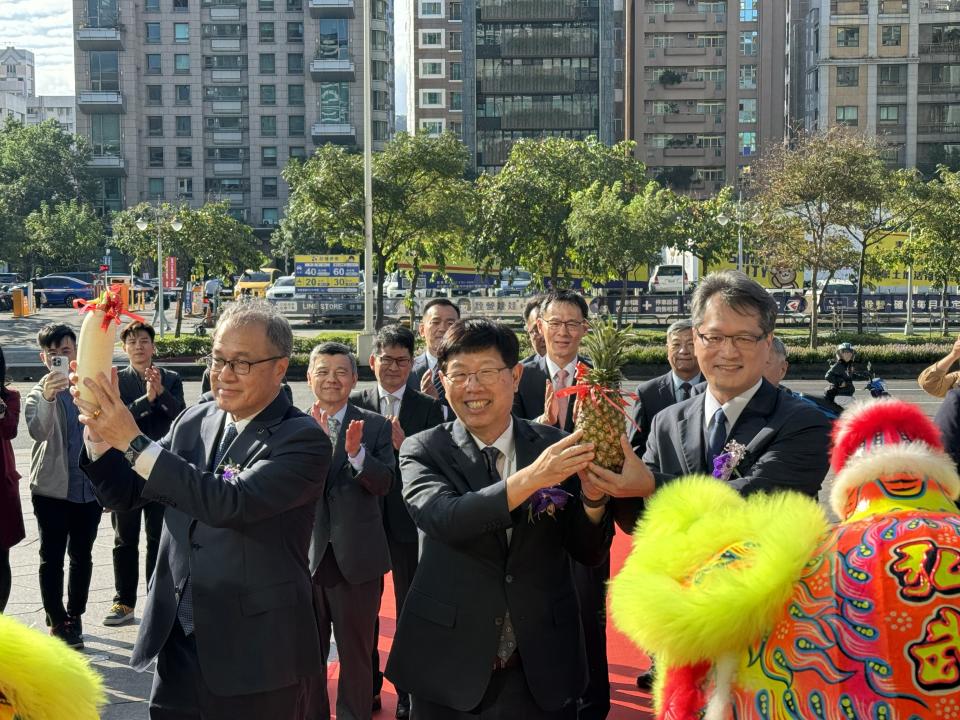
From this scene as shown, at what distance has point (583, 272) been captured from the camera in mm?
32656

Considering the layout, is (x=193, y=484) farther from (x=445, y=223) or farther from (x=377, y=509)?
(x=445, y=223)

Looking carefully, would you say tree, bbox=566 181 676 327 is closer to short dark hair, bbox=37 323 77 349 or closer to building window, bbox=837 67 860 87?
short dark hair, bbox=37 323 77 349

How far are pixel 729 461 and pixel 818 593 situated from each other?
1.35 meters

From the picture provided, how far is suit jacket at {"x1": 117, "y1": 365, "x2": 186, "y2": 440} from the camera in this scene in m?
6.68

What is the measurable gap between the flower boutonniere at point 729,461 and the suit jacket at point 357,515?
1807 mm

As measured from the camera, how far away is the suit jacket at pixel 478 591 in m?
3.40

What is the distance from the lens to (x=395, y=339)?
634 centimetres

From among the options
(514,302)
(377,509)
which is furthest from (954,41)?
(377,509)

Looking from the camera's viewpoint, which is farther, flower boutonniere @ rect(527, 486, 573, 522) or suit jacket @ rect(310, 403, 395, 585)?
suit jacket @ rect(310, 403, 395, 585)

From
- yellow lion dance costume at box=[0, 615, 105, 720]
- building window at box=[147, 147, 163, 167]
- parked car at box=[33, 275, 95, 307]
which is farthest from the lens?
building window at box=[147, 147, 163, 167]

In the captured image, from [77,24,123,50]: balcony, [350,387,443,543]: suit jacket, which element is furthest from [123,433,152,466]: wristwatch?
[77,24,123,50]: balcony

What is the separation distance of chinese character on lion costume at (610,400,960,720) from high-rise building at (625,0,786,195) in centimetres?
6931

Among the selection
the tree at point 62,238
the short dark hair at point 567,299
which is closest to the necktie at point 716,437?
the short dark hair at point 567,299

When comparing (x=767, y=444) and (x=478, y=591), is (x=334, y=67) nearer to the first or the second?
(x=767, y=444)
